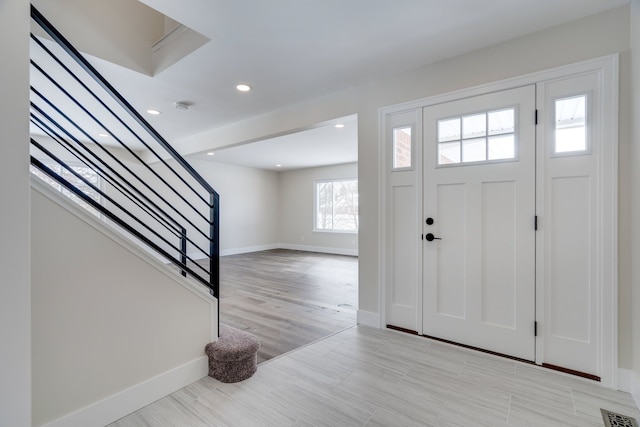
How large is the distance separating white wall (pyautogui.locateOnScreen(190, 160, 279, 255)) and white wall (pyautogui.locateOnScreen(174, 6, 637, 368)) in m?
4.17

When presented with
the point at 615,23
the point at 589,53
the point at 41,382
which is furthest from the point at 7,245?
the point at 615,23

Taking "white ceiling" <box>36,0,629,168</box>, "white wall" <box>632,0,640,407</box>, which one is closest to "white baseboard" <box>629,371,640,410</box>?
"white wall" <box>632,0,640,407</box>

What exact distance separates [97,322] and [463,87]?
3.15m

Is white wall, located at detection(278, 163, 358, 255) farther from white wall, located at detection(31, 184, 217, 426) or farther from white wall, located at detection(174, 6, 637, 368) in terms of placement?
white wall, located at detection(31, 184, 217, 426)

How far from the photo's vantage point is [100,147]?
1989 millimetres

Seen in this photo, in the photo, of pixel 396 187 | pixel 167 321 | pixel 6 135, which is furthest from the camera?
pixel 396 187

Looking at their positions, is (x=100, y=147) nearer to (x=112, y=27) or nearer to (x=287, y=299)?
(x=112, y=27)

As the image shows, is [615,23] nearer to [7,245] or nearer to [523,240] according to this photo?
[523,240]

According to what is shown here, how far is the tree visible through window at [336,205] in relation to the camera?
26.4ft

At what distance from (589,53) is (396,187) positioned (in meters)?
1.67

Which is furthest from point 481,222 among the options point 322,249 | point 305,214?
point 305,214

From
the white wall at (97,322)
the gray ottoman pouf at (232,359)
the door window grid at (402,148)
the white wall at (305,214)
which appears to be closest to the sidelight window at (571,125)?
the door window grid at (402,148)

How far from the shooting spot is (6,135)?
111 centimetres

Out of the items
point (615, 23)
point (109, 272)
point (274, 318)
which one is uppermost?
point (615, 23)
